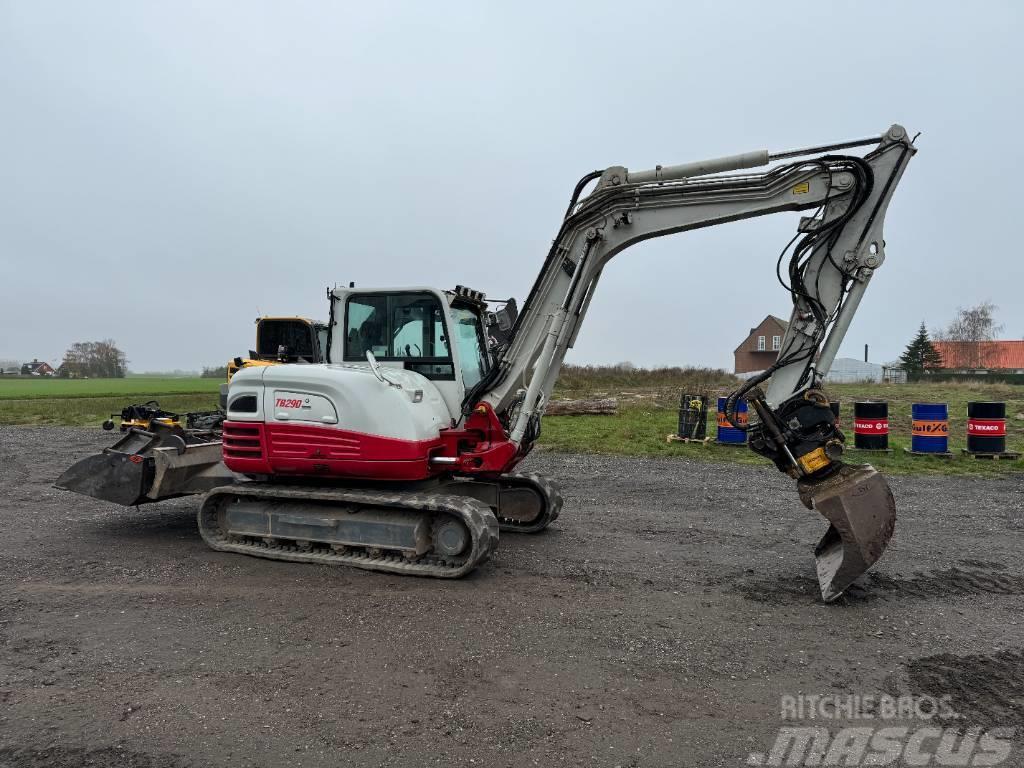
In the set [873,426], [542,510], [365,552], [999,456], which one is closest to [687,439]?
[873,426]

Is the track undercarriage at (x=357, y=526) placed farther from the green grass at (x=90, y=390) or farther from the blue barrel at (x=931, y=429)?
the green grass at (x=90, y=390)

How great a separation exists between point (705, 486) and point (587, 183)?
611 cm

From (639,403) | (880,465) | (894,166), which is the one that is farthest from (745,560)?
(639,403)

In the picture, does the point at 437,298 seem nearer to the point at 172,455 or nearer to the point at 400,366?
the point at 400,366

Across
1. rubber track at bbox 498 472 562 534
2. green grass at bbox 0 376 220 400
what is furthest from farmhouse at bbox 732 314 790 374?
rubber track at bbox 498 472 562 534

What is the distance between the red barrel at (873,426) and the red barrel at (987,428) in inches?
61.2

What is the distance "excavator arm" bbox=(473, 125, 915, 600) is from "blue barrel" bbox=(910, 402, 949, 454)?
9569 millimetres

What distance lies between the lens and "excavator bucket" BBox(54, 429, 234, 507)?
734 cm

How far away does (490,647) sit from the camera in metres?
4.64

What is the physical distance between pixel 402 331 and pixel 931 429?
12.1 meters

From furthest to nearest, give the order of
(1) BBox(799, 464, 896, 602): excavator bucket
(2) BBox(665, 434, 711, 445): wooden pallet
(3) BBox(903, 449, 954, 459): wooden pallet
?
(2) BBox(665, 434, 711, 445): wooden pallet → (3) BBox(903, 449, 954, 459): wooden pallet → (1) BBox(799, 464, 896, 602): excavator bucket

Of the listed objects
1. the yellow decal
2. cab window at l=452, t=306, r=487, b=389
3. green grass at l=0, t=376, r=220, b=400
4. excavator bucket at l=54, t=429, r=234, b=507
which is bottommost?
excavator bucket at l=54, t=429, r=234, b=507

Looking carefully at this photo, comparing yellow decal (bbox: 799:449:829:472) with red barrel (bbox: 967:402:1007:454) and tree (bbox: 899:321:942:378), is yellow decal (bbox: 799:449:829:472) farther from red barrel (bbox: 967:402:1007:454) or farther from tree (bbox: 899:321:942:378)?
tree (bbox: 899:321:942:378)

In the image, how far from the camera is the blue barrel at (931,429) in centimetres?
1376
